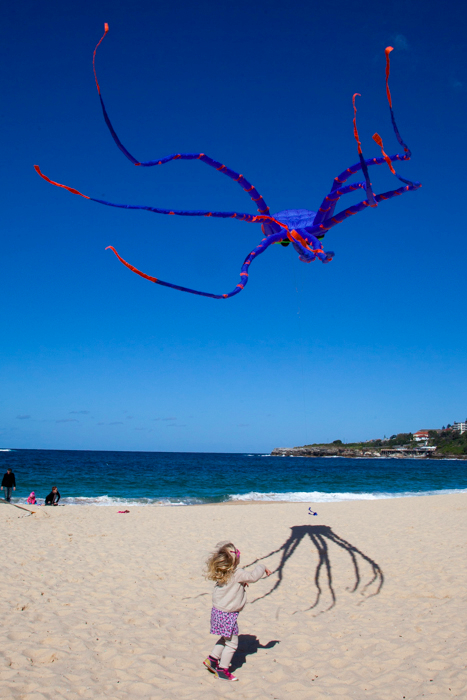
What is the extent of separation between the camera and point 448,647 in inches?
183

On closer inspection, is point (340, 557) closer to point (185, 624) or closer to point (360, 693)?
point (185, 624)

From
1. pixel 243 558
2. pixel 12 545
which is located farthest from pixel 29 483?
pixel 243 558

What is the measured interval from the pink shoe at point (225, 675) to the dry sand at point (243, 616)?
7 centimetres

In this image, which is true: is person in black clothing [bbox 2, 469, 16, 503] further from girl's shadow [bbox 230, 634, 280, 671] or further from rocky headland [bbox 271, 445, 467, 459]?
rocky headland [bbox 271, 445, 467, 459]

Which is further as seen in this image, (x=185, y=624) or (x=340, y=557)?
(x=340, y=557)

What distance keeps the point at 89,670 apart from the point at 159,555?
4.92 meters

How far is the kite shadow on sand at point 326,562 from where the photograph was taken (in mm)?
6824

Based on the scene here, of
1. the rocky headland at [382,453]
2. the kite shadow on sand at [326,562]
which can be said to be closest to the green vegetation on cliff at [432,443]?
the rocky headland at [382,453]

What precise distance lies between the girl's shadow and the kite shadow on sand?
1308 millimetres

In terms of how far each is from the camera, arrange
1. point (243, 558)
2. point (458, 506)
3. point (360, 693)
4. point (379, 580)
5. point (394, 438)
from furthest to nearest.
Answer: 1. point (394, 438)
2. point (458, 506)
3. point (243, 558)
4. point (379, 580)
5. point (360, 693)

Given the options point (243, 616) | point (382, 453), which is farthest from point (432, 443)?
point (243, 616)

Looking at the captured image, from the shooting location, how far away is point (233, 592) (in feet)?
12.8

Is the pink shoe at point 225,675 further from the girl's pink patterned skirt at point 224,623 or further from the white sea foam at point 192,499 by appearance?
Result: the white sea foam at point 192,499

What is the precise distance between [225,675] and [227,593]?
94cm
